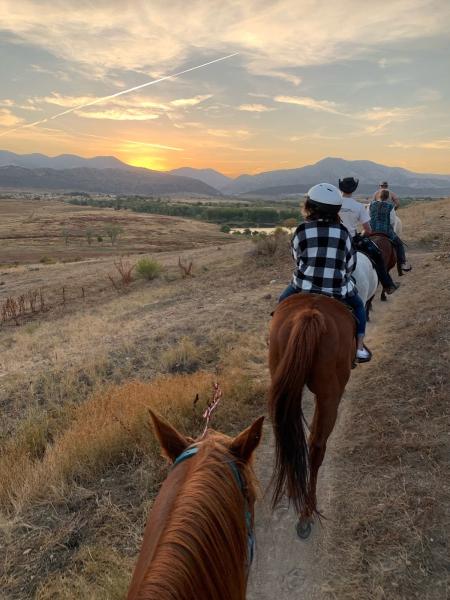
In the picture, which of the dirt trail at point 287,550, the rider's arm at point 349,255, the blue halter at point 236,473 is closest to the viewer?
the blue halter at point 236,473

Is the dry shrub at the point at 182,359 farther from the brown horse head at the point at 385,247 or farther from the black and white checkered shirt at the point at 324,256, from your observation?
the black and white checkered shirt at the point at 324,256

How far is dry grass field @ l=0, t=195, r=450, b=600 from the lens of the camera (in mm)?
3508

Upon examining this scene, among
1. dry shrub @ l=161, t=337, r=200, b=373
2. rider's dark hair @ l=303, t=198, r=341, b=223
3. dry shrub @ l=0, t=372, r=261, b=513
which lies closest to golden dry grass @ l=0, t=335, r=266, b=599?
dry shrub @ l=0, t=372, r=261, b=513

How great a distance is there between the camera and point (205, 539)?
4.97 ft

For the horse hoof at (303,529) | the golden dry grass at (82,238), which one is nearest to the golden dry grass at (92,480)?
the horse hoof at (303,529)

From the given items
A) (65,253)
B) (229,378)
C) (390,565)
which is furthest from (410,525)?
(65,253)

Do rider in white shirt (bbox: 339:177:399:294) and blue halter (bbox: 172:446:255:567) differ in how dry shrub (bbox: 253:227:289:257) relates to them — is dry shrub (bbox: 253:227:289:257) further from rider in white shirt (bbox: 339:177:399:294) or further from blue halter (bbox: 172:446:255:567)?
blue halter (bbox: 172:446:255:567)

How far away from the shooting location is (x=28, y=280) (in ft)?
79.8

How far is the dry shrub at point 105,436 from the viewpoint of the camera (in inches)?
185

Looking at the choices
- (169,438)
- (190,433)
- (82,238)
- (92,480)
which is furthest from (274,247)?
(82,238)

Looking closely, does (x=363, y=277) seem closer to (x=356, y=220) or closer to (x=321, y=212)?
(x=356, y=220)

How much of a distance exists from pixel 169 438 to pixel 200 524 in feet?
1.82

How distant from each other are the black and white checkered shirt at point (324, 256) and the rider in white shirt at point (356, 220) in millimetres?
2491

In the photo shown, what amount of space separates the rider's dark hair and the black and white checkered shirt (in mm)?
57
